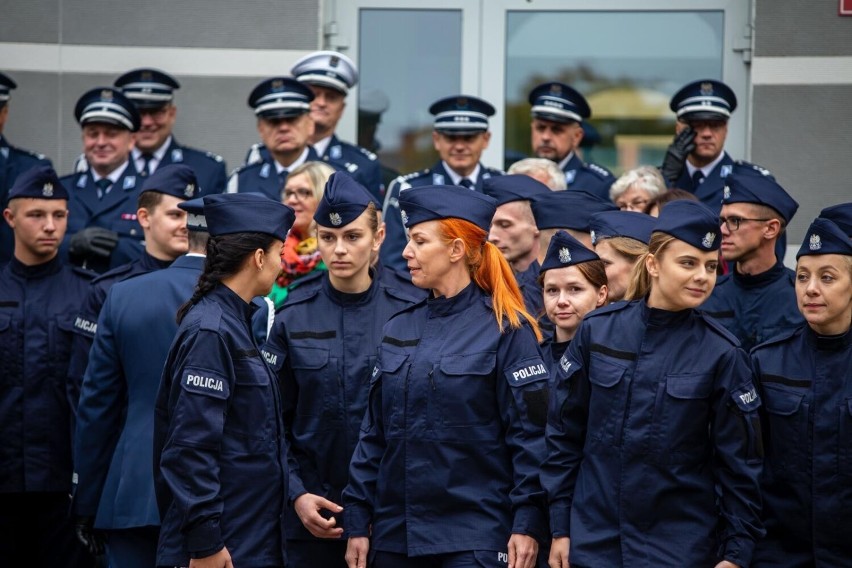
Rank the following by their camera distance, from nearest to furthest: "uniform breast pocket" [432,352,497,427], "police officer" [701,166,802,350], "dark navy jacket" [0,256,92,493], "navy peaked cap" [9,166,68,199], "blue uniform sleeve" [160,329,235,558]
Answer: "blue uniform sleeve" [160,329,235,558] → "uniform breast pocket" [432,352,497,427] → "police officer" [701,166,802,350] → "dark navy jacket" [0,256,92,493] → "navy peaked cap" [9,166,68,199]

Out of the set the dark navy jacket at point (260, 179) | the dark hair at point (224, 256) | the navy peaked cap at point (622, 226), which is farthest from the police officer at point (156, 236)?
the navy peaked cap at point (622, 226)

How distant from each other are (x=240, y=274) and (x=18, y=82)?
482cm

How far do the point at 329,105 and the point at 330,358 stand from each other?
10.0ft

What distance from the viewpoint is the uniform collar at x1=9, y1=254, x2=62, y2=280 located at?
6.92 m

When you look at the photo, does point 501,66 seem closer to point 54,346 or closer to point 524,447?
point 54,346

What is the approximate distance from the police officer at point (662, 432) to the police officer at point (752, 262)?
150 cm

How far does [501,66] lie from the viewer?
9164 mm

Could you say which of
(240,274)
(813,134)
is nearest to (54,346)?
(240,274)

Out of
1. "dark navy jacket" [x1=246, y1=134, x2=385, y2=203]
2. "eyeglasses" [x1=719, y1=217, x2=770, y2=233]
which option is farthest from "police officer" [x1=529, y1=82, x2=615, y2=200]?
"eyeglasses" [x1=719, y1=217, x2=770, y2=233]

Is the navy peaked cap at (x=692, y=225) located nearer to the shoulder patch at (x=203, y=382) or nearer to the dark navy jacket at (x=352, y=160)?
the shoulder patch at (x=203, y=382)

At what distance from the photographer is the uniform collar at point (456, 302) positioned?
5.05m

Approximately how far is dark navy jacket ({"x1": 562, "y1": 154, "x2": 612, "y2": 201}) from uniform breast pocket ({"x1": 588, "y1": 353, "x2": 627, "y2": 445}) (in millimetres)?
3087

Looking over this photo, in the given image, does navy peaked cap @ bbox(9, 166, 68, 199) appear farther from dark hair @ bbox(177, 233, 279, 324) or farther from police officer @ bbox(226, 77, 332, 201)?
dark hair @ bbox(177, 233, 279, 324)

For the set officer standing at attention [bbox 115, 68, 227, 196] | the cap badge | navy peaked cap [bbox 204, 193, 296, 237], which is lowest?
the cap badge
